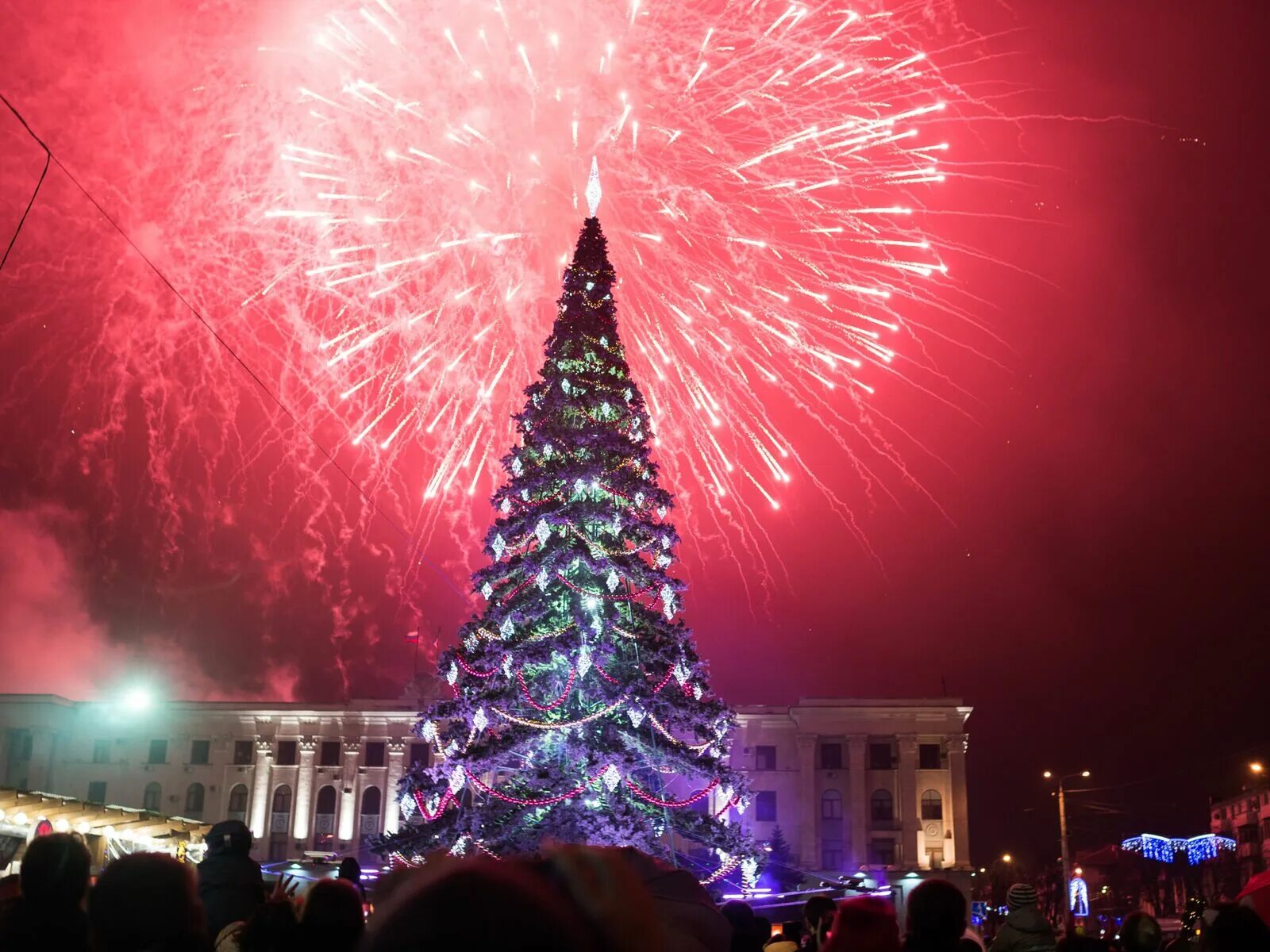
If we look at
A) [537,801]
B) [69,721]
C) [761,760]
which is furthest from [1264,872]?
[69,721]

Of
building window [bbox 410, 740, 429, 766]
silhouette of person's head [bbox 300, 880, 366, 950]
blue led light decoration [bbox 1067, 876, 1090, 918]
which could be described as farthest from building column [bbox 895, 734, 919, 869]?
silhouette of person's head [bbox 300, 880, 366, 950]

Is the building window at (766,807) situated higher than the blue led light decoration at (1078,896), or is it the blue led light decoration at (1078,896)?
the building window at (766,807)

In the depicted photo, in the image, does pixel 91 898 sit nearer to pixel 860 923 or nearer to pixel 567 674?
pixel 860 923

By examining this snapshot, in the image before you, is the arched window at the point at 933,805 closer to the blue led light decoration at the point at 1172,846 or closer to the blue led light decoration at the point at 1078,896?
the blue led light decoration at the point at 1078,896

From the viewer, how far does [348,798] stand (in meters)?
58.8

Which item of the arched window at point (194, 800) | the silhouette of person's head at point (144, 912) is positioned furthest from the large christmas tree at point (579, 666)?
the arched window at point (194, 800)

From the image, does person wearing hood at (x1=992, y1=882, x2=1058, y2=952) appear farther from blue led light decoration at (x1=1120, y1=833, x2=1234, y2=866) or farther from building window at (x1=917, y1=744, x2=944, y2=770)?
building window at (x1=917, y1=744, x2=944, y2=770)

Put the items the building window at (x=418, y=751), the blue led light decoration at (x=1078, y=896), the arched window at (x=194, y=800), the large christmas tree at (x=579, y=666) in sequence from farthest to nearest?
the arched window at (x=194, y=800), the building window at (x=418, y=751), the blue led light decoration at (x=1078, y=896), the large christmas tree at (x=579, y=666)

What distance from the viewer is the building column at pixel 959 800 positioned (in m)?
55.8

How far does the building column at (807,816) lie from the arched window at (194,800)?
90.2 feet

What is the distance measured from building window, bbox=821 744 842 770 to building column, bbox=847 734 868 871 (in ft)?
1.37

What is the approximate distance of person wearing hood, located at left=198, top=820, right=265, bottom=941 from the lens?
560 cm

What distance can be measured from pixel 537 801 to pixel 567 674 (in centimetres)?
239

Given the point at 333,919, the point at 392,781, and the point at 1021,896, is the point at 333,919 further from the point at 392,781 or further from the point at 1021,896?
the point at 392,781
